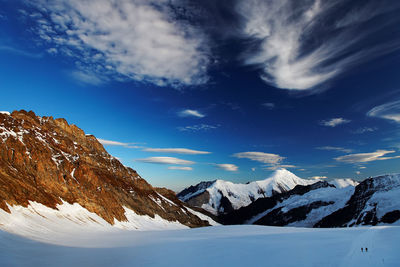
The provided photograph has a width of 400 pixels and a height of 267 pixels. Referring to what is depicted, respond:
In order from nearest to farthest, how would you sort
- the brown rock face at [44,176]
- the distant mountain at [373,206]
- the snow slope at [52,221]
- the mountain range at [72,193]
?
the snow slope at [52,221]
the mountain range at [72,193]
the brown rock face at [44,176]
the distant mountain at [373,206]

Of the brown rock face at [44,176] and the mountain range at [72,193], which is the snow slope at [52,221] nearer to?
the mountain range at [72,193]

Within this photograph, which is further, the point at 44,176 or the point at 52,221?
the point at 44,176

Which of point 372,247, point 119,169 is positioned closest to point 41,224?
point 372,247

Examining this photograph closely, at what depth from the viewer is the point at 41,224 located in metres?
38.0

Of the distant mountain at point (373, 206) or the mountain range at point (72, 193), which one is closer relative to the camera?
the mountain range at point (72, 193)

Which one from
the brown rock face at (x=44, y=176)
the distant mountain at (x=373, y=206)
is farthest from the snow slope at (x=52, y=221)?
the distant mountain at (x=373, y=206)

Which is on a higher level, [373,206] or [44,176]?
[44,176]

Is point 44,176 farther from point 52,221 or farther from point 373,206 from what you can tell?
point 373,206

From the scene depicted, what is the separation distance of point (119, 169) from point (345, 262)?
15552 centimetres

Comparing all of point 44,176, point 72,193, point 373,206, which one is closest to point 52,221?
point 44,176

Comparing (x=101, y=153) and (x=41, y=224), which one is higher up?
(x=101, y=153)

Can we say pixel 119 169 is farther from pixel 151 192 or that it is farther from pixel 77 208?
pixel 77 208

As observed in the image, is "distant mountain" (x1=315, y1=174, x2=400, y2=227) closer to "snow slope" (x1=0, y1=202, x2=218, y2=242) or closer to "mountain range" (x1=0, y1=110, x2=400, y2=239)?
"mountain range" (x1=0, y1=110, x2=400, y2=239)

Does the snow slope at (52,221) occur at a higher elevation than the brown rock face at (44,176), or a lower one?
lower
